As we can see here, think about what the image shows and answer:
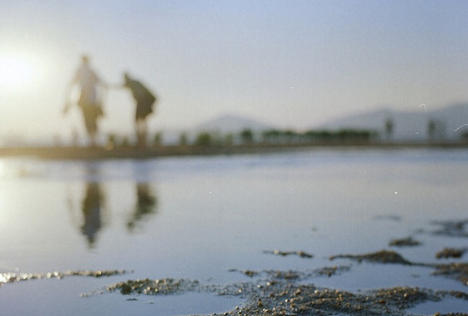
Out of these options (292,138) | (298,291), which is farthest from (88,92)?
(292,138)

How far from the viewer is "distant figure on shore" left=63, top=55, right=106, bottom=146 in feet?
51.6

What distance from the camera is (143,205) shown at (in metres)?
10.2

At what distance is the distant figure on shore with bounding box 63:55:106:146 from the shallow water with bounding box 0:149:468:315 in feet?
8.85

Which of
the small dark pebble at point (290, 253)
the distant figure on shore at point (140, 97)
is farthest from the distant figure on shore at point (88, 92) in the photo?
the small dark pebble at point (290, 253)

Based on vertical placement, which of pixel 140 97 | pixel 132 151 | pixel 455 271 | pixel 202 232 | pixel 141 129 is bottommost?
pixel 455 271

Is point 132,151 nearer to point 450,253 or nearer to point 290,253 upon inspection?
point 290,253

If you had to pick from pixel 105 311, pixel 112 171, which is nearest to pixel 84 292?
→ pixel 105 311

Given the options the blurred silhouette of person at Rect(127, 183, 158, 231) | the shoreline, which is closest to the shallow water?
the blurred silhouette of person at Rect(127, 183, 158, 231)

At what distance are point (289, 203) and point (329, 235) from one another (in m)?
3.08

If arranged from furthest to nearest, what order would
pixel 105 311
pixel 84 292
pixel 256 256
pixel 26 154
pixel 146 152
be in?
pixel 26 154 < pixel 146 152 < pixel 256 256 < pixel 84 292 < pixel 105 311

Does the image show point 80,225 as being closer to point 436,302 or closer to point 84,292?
point 84,292

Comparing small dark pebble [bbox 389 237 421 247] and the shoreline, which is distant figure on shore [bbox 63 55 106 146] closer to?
the shoreline

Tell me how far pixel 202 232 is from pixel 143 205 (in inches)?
116

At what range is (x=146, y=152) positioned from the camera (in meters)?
26.7
